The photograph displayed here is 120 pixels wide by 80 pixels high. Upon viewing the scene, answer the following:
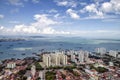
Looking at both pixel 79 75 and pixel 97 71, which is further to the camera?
pixel 97 71

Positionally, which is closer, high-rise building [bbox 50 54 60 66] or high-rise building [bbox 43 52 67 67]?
high-rise building [bbox 43 52 67 67]

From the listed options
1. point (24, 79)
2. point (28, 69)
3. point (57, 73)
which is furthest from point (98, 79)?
point (28, 69)

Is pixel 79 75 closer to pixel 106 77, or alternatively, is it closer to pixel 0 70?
pixel 106 77

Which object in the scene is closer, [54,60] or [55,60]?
[55,60]

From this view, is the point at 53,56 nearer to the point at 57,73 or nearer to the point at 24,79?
the point at 57,73

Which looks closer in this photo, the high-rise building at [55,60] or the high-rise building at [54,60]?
the high-rise building at [54,60]

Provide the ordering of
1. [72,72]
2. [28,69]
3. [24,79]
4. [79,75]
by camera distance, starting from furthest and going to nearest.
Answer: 1. [28,69]
2. [72,72]
3. [79,75]
4. [24,79]

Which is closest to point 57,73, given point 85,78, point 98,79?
point 85,78

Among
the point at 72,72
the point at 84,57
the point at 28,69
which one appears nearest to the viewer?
the point at 72,72

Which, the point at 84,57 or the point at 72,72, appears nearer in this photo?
the point at 72,72
